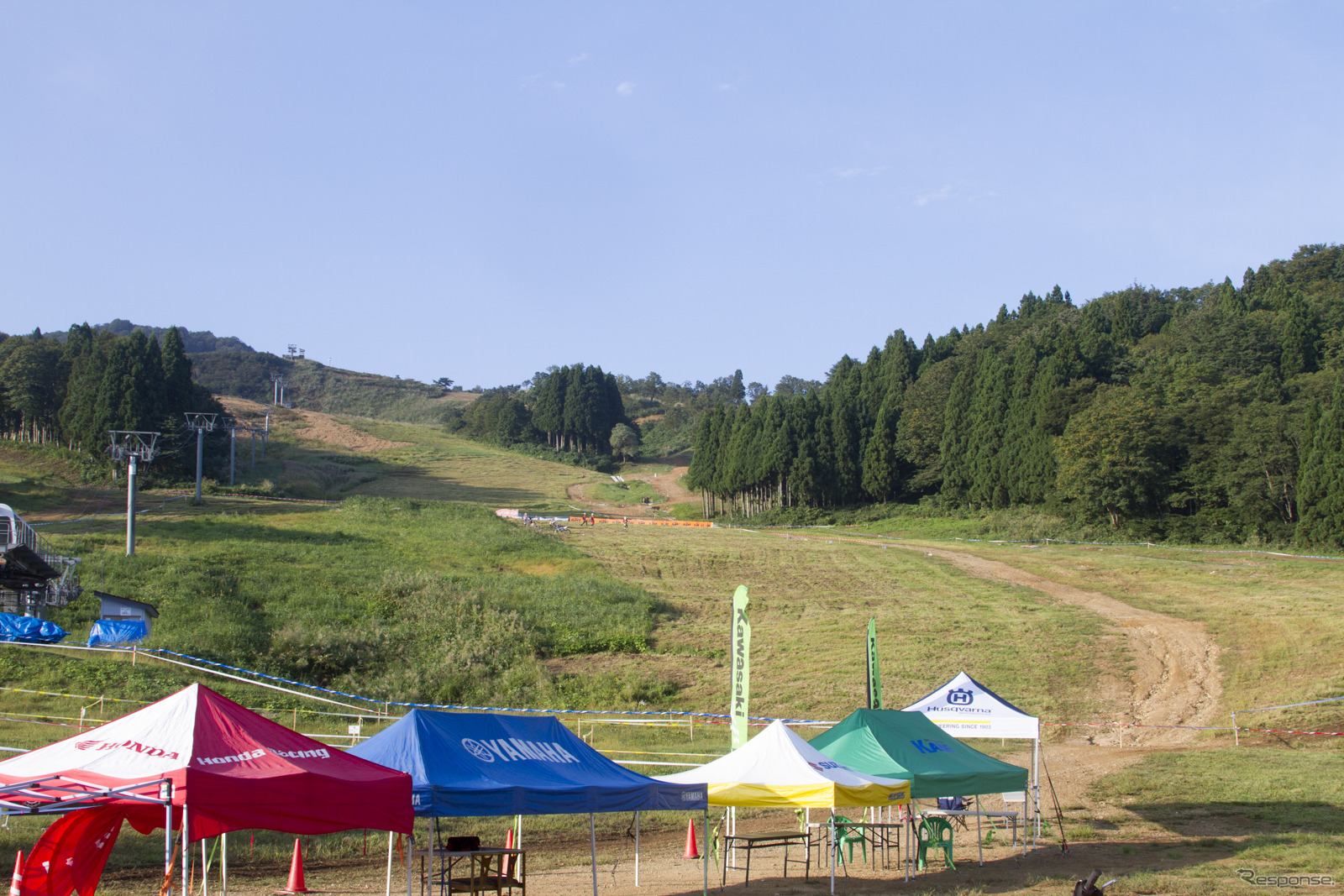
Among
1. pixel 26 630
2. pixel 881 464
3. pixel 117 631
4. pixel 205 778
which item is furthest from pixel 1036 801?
pixel 881 464

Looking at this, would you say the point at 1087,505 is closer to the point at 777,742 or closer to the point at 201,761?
the point at 777,742

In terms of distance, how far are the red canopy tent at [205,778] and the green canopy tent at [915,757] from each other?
6293 mm

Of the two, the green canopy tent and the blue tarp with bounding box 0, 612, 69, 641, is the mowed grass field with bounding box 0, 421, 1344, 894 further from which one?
the blue tarp with bounding box 0, 612, 69, 641

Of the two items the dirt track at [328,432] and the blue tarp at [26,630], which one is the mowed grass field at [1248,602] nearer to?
the blue tarp at [26,630]

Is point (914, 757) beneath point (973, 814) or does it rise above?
above

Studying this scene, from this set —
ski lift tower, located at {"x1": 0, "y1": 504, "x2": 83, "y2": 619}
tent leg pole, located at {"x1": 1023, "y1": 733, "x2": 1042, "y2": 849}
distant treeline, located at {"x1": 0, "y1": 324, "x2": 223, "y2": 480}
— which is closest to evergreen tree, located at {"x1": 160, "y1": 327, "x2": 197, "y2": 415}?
distant treeline, located at {"x1": 0, "y1": 324, "x2": 223, "y2": 480}

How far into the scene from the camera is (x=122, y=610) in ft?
86.9

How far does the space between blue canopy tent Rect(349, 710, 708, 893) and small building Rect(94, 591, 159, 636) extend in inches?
749

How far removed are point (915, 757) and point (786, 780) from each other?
2.54 metres

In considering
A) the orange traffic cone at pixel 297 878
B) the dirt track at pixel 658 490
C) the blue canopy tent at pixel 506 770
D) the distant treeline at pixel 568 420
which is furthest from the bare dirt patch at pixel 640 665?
the distant treeline at pixel 568 420

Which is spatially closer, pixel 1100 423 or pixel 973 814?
pixel 973 814

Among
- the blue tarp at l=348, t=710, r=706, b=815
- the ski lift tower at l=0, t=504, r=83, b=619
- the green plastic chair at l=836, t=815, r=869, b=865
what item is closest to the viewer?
the blue tarp at l=348, t=710, r=706, b=815

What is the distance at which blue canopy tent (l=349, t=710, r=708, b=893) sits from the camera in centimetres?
975

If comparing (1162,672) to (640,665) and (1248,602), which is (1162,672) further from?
(640,665)
